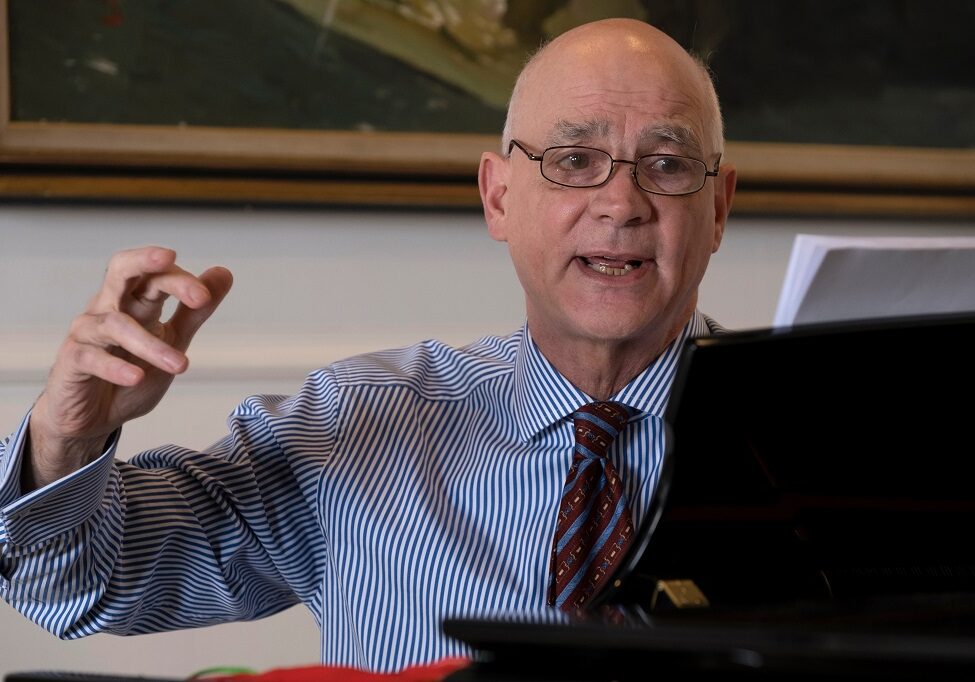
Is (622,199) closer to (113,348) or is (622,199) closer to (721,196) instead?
(721,196)

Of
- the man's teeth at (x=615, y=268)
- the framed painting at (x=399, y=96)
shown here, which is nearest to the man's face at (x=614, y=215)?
the man's teeth at (x=615, y=268)

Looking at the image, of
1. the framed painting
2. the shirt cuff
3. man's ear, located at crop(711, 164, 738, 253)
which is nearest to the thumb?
the shirt cuff

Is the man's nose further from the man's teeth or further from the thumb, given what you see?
the thumb

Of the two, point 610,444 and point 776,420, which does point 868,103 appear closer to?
point 610,444

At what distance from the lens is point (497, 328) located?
7.14 feet

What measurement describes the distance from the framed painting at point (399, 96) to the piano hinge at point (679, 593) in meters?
1.25

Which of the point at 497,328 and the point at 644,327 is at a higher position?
the point at 644,327

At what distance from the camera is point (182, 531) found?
4.39 ft

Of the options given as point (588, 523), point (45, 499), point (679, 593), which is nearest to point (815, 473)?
point (679, 593)

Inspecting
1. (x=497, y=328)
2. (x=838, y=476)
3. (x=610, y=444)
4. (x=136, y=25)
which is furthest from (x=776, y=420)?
(x=136, y=25)

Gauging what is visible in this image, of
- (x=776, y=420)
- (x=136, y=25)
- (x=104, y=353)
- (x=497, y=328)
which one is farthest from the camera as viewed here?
(x=497, y=328)

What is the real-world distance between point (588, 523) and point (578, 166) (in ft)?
1.42

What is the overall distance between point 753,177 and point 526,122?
0.86 meters

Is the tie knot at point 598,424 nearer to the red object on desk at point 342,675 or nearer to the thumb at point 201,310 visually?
the thumb at point 201,310
